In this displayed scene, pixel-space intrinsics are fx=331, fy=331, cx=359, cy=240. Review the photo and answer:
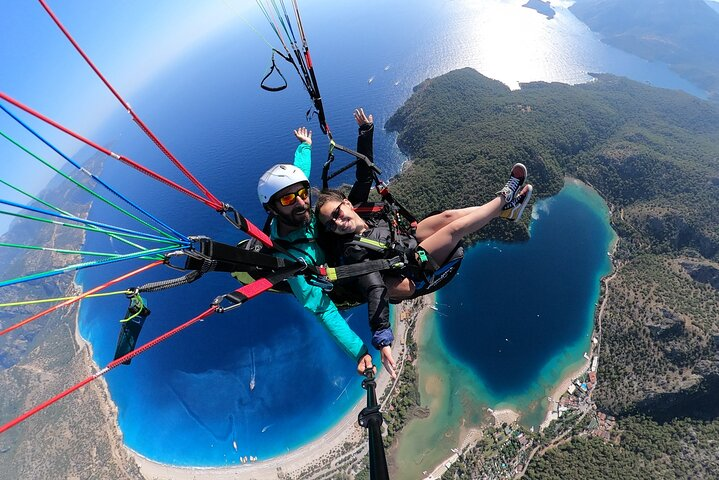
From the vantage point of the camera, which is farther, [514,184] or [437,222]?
[514,184]

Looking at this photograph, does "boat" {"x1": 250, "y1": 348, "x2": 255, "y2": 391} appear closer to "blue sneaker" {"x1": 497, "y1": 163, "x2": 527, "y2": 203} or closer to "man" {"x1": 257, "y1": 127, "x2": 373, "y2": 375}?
"man" {"x1": 257, "y1": 127, "x2": 373, "y2": 375}

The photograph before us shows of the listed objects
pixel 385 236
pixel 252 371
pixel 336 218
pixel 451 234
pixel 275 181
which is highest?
pixel 275 181

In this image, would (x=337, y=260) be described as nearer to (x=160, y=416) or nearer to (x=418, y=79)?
(x=160, y=416)

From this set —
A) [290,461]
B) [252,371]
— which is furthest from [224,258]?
[252,371]

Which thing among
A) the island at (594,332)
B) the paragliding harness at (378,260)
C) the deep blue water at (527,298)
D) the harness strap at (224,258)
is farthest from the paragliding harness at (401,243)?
the deep blue water at (527,298)

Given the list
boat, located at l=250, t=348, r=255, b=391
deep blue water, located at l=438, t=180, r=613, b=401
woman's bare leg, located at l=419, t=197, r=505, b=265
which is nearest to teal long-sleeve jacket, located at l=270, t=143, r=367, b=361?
woman's bare leg, located at l=419, t=197, r=505, b=265

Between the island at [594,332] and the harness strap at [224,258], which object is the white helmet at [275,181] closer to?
the harness strap at [224,258]

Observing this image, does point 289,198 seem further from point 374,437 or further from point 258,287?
point 374,437
